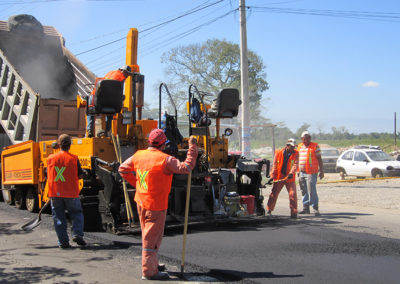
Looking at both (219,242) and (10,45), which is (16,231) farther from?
(10,45)

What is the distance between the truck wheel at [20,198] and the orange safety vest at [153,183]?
21.4ft

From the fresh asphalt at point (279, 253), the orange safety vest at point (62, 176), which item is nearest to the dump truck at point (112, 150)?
the fresh asphalt at point (279, 253)

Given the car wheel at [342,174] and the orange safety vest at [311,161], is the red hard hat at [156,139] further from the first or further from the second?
the car wheel at [342,174]

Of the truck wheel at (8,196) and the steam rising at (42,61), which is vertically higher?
the steam rising at (42,61)

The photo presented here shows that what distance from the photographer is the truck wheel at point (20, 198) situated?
10.4 meters

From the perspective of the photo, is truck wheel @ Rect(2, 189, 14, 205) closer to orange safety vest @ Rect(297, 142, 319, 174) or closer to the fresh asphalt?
the fresh asphalt

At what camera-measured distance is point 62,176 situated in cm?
633

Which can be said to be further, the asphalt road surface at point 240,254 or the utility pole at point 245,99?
the utility pole at point 245,99

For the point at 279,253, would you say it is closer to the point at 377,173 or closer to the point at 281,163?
the point at 281,163

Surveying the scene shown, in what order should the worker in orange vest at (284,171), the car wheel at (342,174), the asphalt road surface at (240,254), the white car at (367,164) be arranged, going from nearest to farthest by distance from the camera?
the asphalt road surface at (240,254) < the worker in orange vest at (284,171) < the white car at (367,164) < the car wheel at (342,174)

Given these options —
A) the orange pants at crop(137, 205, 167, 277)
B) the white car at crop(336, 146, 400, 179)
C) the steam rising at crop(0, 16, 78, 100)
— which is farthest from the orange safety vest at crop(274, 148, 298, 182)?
the white car at crop(336, 146, 400, 179)

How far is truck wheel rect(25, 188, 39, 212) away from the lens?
969cm

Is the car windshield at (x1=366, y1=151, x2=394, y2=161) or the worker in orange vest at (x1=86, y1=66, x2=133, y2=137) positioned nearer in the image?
the worker in orange vest at (x1=86, y1=66, x2=133, y2=137)

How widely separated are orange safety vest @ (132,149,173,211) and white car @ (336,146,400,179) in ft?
50.8
